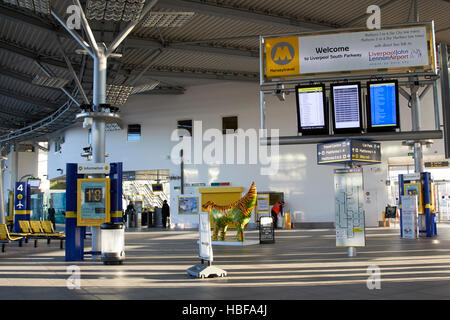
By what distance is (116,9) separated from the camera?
13.7 m

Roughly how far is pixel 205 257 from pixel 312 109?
4.05 metres

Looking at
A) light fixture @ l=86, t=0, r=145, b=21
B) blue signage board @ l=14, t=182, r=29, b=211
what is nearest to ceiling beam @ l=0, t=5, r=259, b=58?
light fixture @ l=86, t=0, r=145, b=21

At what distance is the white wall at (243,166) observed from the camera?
29.2m

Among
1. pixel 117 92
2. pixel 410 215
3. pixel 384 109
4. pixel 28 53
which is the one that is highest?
pixel 28 53

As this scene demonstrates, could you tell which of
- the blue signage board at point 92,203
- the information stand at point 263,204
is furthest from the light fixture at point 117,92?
the blue signage board at point 92,203

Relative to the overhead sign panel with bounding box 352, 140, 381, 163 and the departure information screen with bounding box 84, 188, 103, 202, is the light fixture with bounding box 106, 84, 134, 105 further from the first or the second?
the overhead sign panel with bounding box 352, 140, 381, 163

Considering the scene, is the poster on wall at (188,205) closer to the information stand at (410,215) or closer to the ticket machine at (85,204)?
the information stand at (410,215)

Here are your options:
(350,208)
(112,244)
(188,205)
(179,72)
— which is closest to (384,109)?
(350,208)

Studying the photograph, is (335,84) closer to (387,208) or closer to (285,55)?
(285,55)

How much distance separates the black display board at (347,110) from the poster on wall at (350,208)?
1.77m

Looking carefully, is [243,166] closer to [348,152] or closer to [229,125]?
[229,125]

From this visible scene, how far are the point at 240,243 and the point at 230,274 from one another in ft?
24.5

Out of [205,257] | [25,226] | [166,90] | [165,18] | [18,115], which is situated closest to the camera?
[205,257]

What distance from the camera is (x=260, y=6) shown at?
66.3 feet
